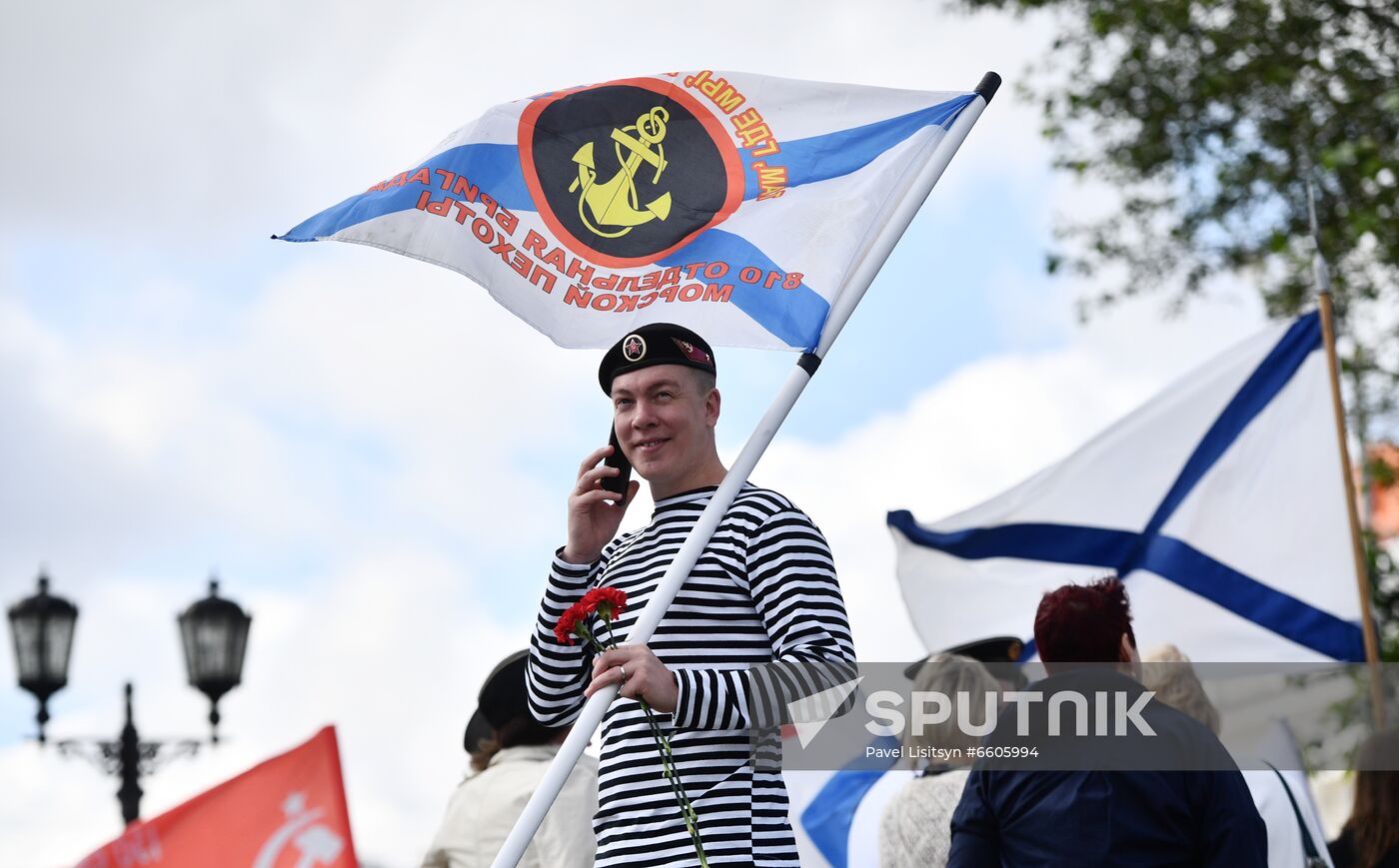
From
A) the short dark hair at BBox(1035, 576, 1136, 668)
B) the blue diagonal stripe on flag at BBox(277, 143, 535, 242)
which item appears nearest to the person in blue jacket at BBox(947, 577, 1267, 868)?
the short dark hair at BBox(1035, 576, 1136, 668)

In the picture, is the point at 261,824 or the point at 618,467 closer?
the point at 618,467

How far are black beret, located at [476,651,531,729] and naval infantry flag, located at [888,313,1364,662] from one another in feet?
10.2

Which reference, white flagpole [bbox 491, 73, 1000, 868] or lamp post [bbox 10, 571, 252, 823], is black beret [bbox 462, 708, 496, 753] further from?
lamp post [bbox 10, 571, 252, 823]

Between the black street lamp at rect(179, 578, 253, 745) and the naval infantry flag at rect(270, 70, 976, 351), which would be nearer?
the naval infantry flag at rect(270, 70, 976, 351)

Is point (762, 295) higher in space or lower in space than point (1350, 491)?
lower

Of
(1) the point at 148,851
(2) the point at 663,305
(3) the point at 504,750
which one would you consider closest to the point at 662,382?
(2) the point at 663,305

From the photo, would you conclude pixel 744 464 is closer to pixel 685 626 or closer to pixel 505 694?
pixel 685 626

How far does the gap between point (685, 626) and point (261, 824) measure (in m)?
2.87

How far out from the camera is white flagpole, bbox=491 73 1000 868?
3.38m

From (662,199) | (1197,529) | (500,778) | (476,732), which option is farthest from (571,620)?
(1197,529)

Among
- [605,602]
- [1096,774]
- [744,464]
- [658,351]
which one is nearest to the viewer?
[605,602]

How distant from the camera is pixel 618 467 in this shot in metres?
3.80

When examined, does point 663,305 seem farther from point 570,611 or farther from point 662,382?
point 570,611

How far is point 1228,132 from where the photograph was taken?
14.0 metres
